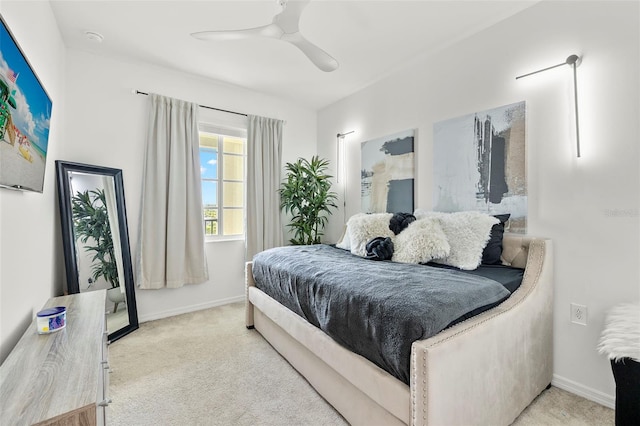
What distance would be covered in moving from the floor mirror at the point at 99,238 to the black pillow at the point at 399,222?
8.47ft

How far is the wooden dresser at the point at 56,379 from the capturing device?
87 centimetres

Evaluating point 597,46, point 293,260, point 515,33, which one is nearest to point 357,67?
point 515,33

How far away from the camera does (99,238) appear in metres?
2.61

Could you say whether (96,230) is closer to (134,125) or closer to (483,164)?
(134,125)

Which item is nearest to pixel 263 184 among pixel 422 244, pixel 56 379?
pixel 422 244

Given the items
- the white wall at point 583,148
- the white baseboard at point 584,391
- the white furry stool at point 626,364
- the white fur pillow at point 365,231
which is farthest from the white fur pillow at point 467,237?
the white baseboard at point 584,391

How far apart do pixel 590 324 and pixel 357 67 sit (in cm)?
291

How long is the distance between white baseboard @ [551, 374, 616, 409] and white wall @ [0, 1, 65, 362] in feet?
10.2

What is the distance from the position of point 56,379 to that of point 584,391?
278 cm

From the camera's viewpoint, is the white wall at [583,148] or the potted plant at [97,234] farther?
the potted plant at [97,234]

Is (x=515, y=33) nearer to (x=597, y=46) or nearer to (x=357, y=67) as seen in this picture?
(x=597, y=46)

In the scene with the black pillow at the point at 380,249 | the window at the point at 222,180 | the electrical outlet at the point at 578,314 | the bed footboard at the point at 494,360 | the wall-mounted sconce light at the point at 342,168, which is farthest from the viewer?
the wall-mounted sconce light at the point at 342,168

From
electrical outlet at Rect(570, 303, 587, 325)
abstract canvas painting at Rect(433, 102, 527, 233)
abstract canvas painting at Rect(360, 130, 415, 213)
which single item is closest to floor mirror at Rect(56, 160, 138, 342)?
abstract canvas painting at Rect(360, 130, 415, 213)

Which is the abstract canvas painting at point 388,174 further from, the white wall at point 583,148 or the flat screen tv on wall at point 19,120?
the flat screen tv on wall at point 19,120
